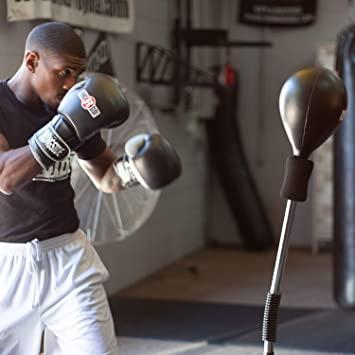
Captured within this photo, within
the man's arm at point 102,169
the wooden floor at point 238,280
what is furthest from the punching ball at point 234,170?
the man's arm at point 102,169

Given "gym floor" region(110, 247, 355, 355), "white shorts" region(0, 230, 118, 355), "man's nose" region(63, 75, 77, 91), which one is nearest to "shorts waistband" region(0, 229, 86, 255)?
"white shorts" region(0, 230, 118, 355)

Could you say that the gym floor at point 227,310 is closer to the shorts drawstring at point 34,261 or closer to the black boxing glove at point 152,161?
the shorts drawstring at point 34,261

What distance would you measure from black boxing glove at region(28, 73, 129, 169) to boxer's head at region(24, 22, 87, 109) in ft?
0.44

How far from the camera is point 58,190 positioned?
8.19 feet

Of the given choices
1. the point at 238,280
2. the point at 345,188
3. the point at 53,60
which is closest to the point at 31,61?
the point at 53,60

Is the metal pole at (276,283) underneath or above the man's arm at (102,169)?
underneath

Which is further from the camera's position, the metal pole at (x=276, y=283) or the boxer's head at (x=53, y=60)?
the metal pole at (x=276, y=283)

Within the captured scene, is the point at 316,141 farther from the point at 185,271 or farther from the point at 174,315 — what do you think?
the point at 185,271

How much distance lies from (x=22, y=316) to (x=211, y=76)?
4.86 meters

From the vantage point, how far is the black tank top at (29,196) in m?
2.39

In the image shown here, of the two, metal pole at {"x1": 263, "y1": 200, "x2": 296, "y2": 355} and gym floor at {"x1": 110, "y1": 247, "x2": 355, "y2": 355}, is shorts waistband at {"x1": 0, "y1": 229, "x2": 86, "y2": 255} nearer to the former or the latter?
metal pole at {"x1": 263, "y1": 200, "x2": 296, "y2": 355}

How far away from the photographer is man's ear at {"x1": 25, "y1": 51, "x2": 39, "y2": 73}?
238 centimetres

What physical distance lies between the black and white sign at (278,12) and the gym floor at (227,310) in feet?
6.71

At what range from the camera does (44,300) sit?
2420mm
